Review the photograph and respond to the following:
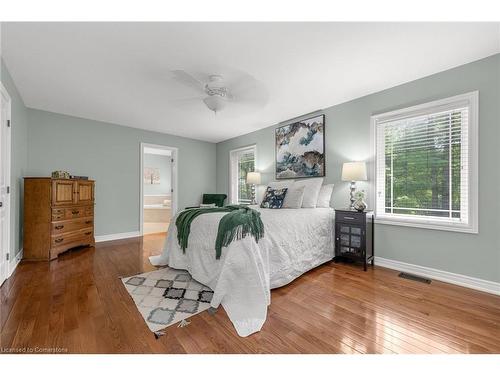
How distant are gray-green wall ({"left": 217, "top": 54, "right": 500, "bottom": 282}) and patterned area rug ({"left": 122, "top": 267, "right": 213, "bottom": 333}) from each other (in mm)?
2394

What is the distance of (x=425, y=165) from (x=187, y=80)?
3.04m

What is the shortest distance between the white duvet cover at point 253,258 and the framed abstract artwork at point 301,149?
3.24ft

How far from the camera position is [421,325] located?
1.62 meters

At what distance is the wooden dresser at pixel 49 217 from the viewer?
3.10 m

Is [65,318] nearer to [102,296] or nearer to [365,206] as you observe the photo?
[102,296]

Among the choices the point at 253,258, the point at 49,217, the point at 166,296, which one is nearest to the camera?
the point at 253,258

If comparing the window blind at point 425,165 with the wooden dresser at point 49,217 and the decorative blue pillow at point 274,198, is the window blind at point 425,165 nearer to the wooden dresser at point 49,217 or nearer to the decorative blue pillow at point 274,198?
the decorative blue pillow at point 274,198

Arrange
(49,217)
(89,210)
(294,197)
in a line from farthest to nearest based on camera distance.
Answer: (89,210)
(294,197)
(49,217)

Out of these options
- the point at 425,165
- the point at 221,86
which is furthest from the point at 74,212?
the point at 425,165

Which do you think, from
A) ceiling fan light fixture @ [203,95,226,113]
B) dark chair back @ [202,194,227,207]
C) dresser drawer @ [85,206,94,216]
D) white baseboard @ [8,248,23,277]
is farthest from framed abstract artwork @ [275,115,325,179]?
white baseboard @ [8,248,23,277]

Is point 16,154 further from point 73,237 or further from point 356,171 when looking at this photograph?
point 356,171

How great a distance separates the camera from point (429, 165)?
2633 mm

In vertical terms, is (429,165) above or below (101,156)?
below
